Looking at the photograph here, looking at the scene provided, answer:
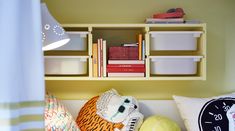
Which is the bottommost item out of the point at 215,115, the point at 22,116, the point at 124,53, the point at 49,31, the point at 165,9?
the point at 215,115

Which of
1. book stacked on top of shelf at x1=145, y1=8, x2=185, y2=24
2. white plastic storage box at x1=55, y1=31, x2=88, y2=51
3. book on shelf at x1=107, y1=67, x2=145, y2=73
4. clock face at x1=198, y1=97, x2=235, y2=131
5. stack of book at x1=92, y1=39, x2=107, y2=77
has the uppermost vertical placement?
book stacked on top of shelf at x1=145, y1=8, x2=185, y2=24

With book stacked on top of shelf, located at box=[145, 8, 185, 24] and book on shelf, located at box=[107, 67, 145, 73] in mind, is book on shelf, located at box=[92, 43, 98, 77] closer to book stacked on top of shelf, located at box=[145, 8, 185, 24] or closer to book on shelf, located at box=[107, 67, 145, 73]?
book on shelf, located at box=[107, 67, 145, 73]

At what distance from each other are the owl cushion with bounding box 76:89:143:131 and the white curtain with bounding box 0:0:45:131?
1067 mm

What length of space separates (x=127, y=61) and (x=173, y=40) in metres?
0.33

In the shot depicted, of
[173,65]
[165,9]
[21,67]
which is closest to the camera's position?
[21,67]

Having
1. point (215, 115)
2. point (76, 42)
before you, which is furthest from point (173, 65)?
point (76, 42)

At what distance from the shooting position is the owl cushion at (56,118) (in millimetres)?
1412

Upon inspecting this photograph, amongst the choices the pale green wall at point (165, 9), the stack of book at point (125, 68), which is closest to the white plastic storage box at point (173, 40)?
the stack of book at point (125, 68)

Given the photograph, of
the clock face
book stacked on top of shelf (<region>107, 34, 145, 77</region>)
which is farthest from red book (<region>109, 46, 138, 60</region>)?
the clock face

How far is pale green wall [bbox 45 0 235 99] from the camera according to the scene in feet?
6.32

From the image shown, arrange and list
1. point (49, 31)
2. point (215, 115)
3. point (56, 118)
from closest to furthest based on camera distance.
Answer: point (49, 31) < point (56, 118) < point (215, 115)

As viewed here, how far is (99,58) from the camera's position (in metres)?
1.72

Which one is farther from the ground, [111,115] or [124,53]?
[124,53]

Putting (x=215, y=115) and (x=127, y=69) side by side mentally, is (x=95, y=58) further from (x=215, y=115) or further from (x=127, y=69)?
(x=215, y=115)
